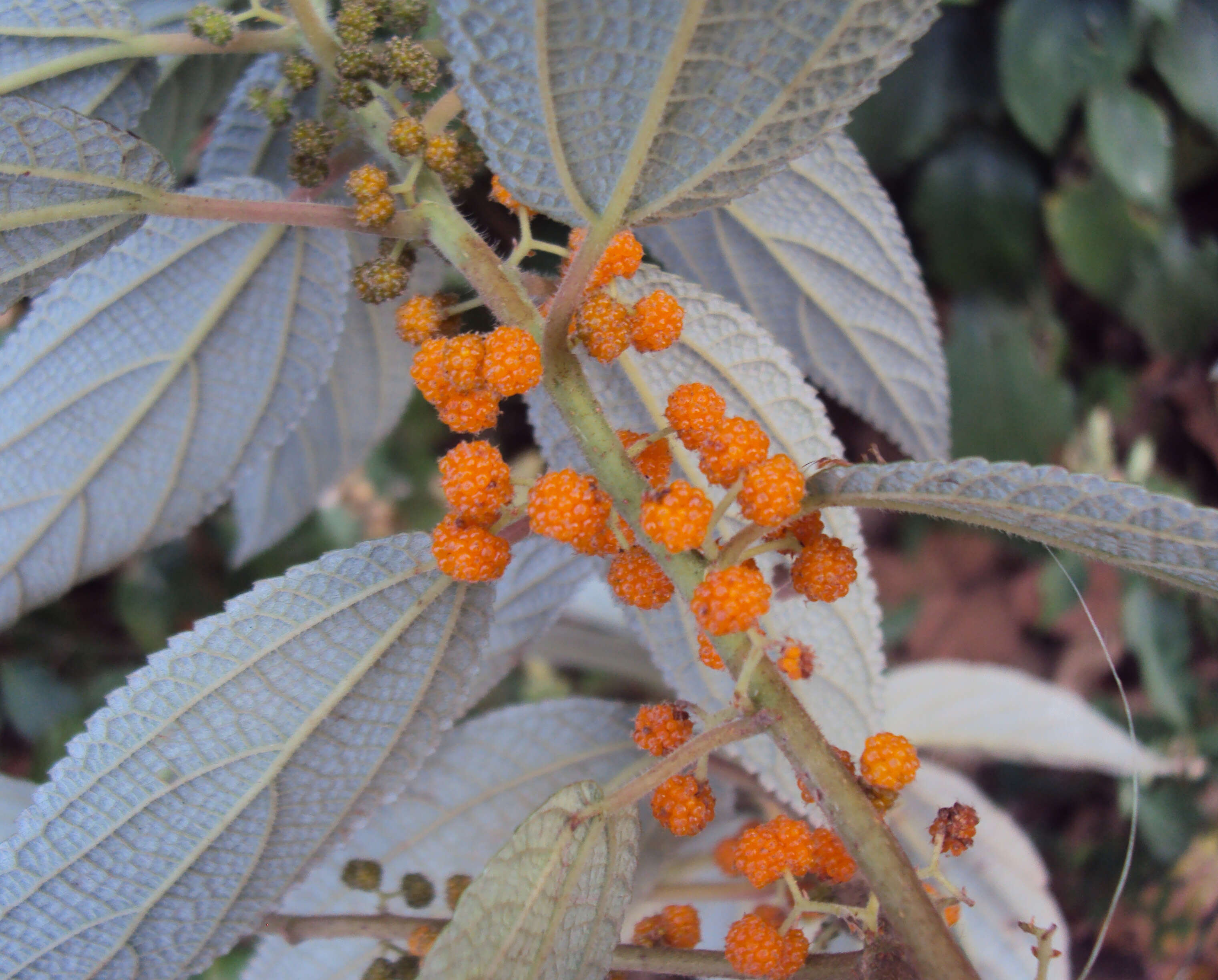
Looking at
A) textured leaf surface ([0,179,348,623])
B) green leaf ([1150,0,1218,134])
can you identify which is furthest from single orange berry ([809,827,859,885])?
green leaf ([1150,0,1218,134])

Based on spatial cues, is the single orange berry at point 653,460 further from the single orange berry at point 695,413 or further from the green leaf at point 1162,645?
the green leaf at point 1162,645

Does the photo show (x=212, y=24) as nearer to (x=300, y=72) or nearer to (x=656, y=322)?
(x=300, y=72)

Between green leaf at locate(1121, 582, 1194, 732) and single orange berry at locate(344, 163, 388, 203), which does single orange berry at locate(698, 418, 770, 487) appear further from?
green leaf at locate(1121, 582, 1194, 732)

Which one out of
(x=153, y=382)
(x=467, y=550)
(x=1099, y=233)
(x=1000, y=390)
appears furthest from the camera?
(x=1000, y=390)

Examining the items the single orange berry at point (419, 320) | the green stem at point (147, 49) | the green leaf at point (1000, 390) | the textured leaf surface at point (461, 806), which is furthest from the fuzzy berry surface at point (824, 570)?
the green leaf at point (1000, 390)

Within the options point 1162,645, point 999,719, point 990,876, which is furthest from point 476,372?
point 1162,645

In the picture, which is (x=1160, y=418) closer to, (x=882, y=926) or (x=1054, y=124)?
(x=1054, y=124)

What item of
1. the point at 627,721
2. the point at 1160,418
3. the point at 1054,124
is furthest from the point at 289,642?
the point at 1160,418
